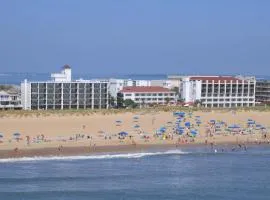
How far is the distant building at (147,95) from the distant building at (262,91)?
43.1ft

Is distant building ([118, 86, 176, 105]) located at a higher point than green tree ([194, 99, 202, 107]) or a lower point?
higher

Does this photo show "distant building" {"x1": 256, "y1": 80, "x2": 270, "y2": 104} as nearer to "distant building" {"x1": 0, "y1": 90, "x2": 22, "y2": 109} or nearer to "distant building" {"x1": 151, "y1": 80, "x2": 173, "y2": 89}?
"distant building" {"x1": 151, "y1": 80, "x2": 173, "y2": 89}

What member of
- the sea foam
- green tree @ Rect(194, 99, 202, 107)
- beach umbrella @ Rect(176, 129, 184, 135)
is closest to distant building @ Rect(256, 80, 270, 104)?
green tree @ Rect(194, 99, 202, 107)

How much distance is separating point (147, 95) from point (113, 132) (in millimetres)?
28640

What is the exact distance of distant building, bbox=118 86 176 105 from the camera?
234ft

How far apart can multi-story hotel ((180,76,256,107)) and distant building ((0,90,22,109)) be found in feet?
68.3

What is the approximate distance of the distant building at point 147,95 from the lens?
71.4m

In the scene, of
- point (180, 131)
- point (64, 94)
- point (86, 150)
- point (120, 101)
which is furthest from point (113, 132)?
point (120, 101)

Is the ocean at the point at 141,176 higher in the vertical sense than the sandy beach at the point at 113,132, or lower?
lower

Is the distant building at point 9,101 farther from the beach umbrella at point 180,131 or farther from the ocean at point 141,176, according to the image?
the ocean at point 141,176

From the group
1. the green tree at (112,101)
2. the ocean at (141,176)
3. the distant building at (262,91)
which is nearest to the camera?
the ocean at (141,176)

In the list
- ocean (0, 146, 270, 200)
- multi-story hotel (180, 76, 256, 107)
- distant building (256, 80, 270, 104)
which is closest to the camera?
ocean (0, 146, 270, 200)

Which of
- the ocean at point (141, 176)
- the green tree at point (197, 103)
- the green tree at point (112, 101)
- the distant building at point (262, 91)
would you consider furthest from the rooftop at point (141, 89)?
the ocean at point (141, 176)

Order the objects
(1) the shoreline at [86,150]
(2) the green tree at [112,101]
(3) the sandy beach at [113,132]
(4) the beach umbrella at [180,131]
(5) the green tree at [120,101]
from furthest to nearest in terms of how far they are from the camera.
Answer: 1. (2) the green tree at [112,101]
2. (5) the green tree at [120,101]
3. (4) the beach umbrella at [180,131]
4. (3) the sandy beach at [113,132]
5. (1) the shoreline at [86,150]
